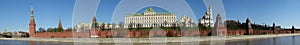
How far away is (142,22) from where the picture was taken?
47.3 meters

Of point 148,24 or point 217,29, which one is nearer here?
point 217,29

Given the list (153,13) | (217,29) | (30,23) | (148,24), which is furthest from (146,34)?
(30,23)

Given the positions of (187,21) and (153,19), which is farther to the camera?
(153,19)

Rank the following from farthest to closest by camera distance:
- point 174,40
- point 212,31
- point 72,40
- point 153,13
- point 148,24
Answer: point 148,24
point 153,13
point 212,31
point 72,40
point 174,40

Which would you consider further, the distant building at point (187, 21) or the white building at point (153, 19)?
the white building at point (153, 19)

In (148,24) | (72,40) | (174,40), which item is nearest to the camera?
(174,40)

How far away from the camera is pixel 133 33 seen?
32969mm

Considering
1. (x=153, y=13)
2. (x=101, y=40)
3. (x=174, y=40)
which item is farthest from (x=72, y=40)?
(x=153, y=13)

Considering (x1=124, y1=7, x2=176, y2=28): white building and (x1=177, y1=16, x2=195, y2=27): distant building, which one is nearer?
(x1=177, y1=16, x2=195, y2=27): distant building

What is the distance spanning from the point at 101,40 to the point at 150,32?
21.9 ft

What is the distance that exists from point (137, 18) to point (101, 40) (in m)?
18.3

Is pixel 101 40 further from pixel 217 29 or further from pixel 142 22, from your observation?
pixel 142 22

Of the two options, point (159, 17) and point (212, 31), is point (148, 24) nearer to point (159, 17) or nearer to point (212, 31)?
point (159, 17)

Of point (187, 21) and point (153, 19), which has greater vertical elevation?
point (153, 19)
